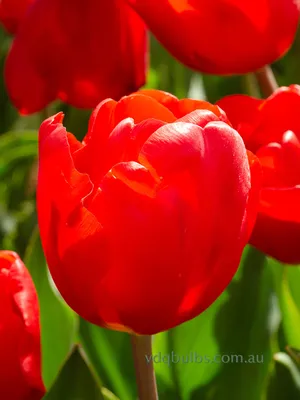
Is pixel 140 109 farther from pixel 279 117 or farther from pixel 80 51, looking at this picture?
pixel 80 51

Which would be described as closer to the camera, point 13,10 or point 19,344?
point 19,344

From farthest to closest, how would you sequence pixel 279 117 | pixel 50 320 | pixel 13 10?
pixel 13 10
pixel 50 320
pixel 279 117

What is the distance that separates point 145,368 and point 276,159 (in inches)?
4.5

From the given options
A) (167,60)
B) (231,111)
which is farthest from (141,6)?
(167,60)

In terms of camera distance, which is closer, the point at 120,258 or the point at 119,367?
the point at 120,258

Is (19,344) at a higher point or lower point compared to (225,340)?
higher

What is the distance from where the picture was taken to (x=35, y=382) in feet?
1.34

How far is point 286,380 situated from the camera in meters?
0.43

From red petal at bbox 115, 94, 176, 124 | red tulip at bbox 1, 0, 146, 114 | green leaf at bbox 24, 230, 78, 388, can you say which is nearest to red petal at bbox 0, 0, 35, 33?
red tulip at bbox 1, 0, 146, 114

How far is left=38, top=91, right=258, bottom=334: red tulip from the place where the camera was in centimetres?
34

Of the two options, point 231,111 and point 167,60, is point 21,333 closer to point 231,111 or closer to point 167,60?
point 231,111

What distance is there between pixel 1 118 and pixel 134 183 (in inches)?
30.2

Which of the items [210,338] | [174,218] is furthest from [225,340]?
[174,218]

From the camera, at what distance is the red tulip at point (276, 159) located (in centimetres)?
41
